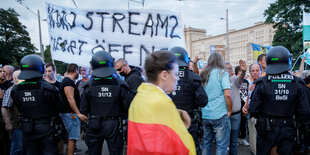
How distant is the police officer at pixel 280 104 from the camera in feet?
9.93

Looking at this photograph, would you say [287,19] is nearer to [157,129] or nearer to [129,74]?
[129,74]

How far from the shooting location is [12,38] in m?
43.5

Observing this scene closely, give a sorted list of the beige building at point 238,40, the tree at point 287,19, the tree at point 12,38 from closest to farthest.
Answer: the tree at point 287,19 < the tree at point 12,38 < the beige building at point 238,40

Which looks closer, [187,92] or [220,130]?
[187,92]

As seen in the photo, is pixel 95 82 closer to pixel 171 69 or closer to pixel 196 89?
pixel 196 89

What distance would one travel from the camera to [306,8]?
22.5 m

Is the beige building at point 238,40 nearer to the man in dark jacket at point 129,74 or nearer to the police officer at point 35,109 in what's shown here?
the man in dark jacket at point 129,74

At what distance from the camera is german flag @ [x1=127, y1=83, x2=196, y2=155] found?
1358mm

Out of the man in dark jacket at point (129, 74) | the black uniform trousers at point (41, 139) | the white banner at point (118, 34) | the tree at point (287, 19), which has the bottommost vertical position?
the black uniform trousers at point (41, 139)

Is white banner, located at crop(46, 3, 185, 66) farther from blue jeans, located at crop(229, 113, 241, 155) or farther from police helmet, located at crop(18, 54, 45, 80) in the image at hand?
blue jeans, located at crop(229, 113, 241, 155)

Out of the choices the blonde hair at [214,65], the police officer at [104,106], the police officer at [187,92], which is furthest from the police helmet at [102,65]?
the blonde hair at [214,65]

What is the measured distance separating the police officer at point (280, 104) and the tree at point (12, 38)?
46.6 meters

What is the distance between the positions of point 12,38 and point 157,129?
2060 inches

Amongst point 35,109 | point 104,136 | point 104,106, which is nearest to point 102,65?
point 104,106
